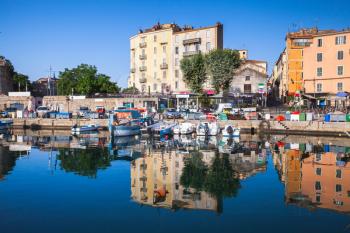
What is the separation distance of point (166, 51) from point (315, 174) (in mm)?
58340

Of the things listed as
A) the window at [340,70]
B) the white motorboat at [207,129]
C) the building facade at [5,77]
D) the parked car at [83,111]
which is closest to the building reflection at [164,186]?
the white motorboat at [207,129]

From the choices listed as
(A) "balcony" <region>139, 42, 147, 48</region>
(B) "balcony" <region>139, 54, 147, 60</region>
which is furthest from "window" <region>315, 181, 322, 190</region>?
(A) "balcony" <region>139, 42, 147, 48</region>

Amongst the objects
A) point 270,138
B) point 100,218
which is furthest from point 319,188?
point 270,138

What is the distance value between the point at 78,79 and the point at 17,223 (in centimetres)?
7743

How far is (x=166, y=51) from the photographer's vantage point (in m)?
80.9

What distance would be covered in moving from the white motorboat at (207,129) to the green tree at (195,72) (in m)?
18.9

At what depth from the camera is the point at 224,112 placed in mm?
59250

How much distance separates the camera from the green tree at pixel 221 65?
219 ft

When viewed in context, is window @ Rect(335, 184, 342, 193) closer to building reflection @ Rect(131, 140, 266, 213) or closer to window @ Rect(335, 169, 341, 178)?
window @ Rect(335, 169, 341, 178)

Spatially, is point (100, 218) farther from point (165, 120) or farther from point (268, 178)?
point (165, 120)

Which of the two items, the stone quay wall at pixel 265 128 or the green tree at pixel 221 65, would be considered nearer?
the stone quay wall at pixel 265 128

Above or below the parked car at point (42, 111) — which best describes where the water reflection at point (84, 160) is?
below

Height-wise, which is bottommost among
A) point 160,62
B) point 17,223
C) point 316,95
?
point 17,223

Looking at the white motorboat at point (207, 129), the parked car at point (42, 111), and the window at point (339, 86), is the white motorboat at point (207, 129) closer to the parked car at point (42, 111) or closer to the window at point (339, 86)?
the window at point (339, 86)
